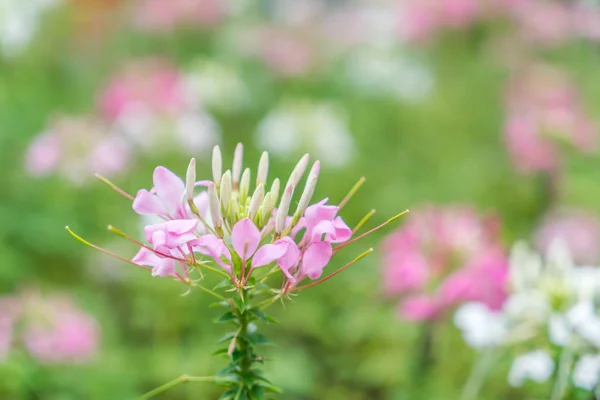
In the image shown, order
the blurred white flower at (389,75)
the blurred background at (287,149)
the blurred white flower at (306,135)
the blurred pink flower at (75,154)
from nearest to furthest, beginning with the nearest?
the blurred background at (287,149) → the blurred pink flower at (75,154) → the blurred white flower at (306,135) → the blurred white flower at (389,75)

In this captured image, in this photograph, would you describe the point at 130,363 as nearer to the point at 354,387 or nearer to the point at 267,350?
the point at 267,350

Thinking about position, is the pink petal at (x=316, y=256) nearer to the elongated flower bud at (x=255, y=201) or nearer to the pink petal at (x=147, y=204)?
the elongated flower bud at (x=255, y=201)

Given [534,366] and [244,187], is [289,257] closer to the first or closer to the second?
[244,187]

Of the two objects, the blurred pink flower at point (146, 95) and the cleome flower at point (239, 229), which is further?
the blurred pink flower at point (146, 95)

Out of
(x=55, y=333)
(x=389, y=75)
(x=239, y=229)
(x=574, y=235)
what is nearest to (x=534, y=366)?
(x=239, y=229)

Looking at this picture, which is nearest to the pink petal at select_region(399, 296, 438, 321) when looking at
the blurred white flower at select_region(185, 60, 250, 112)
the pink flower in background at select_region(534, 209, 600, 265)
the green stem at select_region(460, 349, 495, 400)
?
the green stem at select_region(460, 349, 495, 400)

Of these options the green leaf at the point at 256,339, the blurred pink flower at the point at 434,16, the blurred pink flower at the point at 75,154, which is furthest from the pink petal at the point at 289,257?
the blurred pink flower at the point at 434,16

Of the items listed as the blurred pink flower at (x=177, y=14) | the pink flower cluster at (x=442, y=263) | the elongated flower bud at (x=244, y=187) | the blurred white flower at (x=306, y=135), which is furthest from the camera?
the blurred pink flower at (x=177, y=14)

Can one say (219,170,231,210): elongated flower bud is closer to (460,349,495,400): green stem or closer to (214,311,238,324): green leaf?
(214,311,238,324): green leaf
